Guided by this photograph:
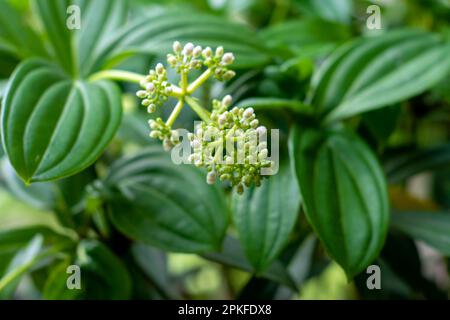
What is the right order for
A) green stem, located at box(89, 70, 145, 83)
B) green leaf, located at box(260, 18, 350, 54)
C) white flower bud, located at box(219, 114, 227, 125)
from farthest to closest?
1. green leaf, located at box(260, 18, 350, 54)
2. green stem, located at box(89, 70, 145, 83)
3. white flower bud, located at box(219, 114, 227, 125)

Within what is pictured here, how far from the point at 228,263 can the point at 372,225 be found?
0.77ft

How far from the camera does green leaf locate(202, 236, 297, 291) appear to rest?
76cm

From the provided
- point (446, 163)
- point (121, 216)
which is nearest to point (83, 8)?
point (121, 216)

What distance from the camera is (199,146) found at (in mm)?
521

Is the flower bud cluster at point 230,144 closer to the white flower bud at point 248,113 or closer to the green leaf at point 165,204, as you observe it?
the white flower bud at point 248,113

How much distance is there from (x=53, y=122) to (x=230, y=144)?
196 mm

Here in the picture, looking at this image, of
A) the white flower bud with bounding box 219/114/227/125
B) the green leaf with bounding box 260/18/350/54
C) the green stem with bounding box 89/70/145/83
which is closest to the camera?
the white flower bud with bounding box 219/114/227/125

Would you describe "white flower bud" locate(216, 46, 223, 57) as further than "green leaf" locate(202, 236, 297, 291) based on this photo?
No

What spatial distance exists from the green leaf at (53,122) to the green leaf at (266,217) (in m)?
0.18

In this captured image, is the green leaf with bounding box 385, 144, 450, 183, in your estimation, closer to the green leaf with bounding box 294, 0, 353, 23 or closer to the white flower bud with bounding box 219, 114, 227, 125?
the green leaf with bounding box 294, 0, 353, 23

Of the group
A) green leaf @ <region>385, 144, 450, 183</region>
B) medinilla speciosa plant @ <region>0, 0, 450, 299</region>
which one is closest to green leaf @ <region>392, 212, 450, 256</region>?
medinilla speciosa plant @ <region>0, 0, 450, 299</region>

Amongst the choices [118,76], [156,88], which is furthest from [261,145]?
[118,76]
